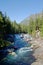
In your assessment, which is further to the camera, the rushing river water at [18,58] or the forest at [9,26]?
the forest at [9,26]

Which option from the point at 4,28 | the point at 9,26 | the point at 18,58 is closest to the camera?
the point at 18,58

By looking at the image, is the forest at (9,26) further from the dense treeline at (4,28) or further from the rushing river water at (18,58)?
the rushing river water at (18,58)

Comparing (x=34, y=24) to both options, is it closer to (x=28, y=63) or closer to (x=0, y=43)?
(x=0, y=43)

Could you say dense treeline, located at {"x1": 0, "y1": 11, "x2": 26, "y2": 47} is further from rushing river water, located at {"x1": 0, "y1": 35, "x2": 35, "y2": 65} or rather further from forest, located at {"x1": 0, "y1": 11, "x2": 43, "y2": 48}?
rushing river water, located at {"x1": 0, "y1": 35, "x2": 35, "y2": 65}

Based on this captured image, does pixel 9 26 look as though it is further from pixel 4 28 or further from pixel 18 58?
pixel 18 58

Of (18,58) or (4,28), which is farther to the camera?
(4,28)

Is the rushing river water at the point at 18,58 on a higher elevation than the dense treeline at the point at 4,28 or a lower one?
lower

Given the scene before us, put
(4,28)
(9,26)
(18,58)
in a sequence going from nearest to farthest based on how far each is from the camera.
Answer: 1. (18,58)
2. (4,28)
3. (9,26)

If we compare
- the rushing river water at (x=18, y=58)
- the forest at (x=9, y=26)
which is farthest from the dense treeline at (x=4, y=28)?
the rushing river water at (x=18, y=58)

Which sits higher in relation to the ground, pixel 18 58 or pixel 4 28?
pixel 4 28

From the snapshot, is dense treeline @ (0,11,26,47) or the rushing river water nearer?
the rushing river water

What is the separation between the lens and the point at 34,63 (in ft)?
94.0

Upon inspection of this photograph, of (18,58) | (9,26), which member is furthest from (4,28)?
(18,58)

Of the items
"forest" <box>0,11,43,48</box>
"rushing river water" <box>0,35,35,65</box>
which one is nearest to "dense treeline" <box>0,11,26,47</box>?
"forest" <box>0,11,43,48</box>
